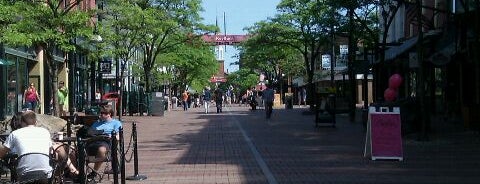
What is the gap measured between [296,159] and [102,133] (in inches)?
169

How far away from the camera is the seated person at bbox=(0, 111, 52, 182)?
8.79 m

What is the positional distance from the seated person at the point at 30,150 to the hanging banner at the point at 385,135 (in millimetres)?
7086

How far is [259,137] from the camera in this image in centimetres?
2106

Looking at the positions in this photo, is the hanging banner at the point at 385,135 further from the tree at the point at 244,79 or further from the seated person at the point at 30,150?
the tree at the point at 244,79

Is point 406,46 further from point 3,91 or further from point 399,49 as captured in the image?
point 3,91

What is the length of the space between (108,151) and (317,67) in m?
68.5

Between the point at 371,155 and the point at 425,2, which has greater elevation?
the point at 425,2

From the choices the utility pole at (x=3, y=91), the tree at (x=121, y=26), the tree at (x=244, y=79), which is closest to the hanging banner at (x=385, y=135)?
the tree at (x=121, y=26)

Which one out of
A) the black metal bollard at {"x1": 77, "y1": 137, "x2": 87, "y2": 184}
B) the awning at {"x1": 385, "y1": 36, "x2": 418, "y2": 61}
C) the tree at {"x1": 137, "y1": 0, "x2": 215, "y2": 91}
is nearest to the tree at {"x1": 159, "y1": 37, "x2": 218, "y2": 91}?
the tree at {"x1": 137, "y1": 0, "x2": 215, "y2": 91}

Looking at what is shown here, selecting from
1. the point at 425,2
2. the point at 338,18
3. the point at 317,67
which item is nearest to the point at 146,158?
the point at 338,18

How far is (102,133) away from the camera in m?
12.0

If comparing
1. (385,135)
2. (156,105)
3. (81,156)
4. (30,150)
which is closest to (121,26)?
(156,105)

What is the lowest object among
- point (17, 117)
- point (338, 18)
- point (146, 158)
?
point (146, 158)

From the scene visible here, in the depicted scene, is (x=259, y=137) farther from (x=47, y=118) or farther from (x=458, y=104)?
(x=458, y=104)
